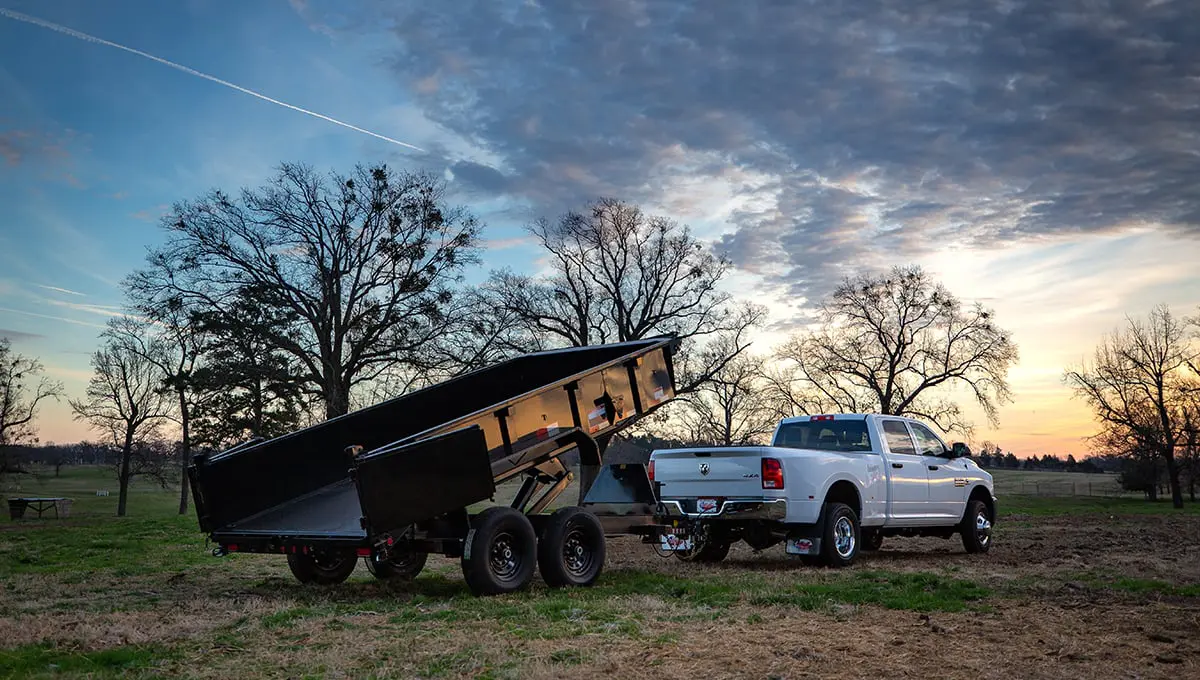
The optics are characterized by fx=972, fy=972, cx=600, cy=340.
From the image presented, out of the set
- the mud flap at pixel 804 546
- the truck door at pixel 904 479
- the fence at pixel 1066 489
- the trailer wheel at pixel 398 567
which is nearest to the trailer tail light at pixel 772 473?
the mud flap at pixel 804 546

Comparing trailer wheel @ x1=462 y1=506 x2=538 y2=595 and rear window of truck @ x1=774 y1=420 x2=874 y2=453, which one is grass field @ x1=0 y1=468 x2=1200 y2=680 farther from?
rear window of truck @ x1=774 y1=420 x2=874 y2=453

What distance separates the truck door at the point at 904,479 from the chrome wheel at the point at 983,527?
153 centimetres

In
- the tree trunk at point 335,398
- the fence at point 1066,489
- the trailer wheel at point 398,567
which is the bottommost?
the trailer wheel at point 398,567

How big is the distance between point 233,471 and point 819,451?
22.2 ft

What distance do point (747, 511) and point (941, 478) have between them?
12.4ft

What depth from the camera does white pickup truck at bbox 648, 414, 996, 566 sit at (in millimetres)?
11406

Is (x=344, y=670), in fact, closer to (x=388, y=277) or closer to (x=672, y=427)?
(x=388, y=277)

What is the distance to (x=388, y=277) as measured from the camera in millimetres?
32750

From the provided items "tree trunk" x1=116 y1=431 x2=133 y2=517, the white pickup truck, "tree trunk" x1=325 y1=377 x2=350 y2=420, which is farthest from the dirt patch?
"tree trunk" x1=116 y1=431 x2=133 y2=517

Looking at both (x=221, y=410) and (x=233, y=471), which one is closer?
(x=233, y=471)

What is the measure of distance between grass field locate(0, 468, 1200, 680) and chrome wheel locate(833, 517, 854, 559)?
0.46 meters

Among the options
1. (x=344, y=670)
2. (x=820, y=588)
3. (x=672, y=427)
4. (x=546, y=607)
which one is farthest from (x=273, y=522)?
(x=672, y=427)

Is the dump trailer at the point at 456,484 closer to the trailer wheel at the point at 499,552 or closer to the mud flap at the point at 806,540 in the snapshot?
the trailer wheel at the point at 499,552

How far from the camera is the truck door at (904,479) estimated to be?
12758 mm
